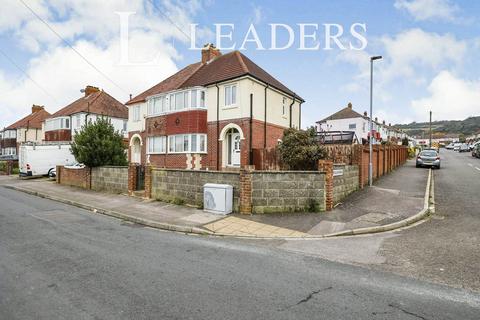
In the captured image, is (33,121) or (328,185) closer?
(328,185)

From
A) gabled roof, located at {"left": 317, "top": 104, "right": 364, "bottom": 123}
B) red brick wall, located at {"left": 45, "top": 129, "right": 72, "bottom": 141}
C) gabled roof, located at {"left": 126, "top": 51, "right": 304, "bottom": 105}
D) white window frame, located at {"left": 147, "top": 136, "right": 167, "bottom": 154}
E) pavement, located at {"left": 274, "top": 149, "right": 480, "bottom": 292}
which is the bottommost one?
pavement, located at {"left": 274, "top": 149, "right": 480, "bottom": 292}

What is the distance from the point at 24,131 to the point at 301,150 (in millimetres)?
54605

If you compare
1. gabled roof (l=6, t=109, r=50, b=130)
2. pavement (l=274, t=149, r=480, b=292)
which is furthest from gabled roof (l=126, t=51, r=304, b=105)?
gabled roof (l=6, t=109, r=50, b=130)

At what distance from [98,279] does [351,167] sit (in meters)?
11.1

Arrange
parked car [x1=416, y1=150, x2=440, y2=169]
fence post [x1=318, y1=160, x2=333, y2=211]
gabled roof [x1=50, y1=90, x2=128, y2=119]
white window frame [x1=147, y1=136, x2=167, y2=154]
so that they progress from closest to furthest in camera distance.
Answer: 1. fence post [x1=318, y1=160, x2=333, y2=211]
2. white window frame [x1=147, y1=136, x2=167, y2=154]
3. parked car [x1=416, y1=150, x2=440, y2=169]
4. gabled roof [x1=50, y1=90, x2=128, y2=119]

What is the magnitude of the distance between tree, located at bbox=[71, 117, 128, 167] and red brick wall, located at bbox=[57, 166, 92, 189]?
85 cm

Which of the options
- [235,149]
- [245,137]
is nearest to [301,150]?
[245,137]

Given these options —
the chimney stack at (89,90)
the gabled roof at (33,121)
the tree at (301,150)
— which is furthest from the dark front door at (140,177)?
the gabled roof at (33,121)

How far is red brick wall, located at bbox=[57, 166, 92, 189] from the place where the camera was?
16.7m

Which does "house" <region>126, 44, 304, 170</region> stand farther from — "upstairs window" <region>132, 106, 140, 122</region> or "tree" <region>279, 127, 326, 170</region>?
"tree" <region>279, 127, 326, 170</region>

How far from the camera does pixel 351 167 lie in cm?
1267

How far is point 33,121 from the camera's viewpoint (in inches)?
1959

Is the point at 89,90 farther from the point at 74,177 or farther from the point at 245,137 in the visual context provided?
the point at 245,137

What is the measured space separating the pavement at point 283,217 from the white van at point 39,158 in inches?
589
